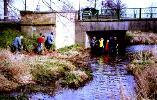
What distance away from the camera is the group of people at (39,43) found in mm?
25906

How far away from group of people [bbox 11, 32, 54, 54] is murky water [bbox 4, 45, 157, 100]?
3.84 m

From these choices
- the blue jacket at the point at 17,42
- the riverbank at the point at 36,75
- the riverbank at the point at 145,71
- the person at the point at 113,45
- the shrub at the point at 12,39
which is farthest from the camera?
the person at the point at 113,45

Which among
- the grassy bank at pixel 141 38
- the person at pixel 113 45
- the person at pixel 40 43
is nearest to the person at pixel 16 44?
the person at pixel 40 43

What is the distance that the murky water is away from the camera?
16144 millimetres

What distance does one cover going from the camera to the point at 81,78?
1998 centimetres

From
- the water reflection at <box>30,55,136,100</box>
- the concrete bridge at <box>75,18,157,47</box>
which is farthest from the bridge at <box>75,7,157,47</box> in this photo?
the water reflection at <box>30,55,136,100</box>

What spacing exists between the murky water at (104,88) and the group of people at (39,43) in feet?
12.6

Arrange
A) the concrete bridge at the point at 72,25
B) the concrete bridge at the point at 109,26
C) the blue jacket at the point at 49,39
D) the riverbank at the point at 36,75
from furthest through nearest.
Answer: the concrete bridge at the point at 109,26
the concrete bridge at the point at 72,25
the blue jacket at the point at 49,39
the riverbank at the point at 36,75

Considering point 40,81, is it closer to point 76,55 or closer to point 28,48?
point 28,48

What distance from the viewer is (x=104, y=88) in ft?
59.8

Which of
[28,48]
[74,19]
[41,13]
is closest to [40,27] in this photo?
[41,13]

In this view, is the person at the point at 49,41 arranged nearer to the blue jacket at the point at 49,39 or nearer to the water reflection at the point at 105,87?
the blue jacket at the point at 49,39

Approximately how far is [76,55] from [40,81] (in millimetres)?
10853

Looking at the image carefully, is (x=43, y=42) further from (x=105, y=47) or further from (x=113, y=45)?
(x=113, y=45)
